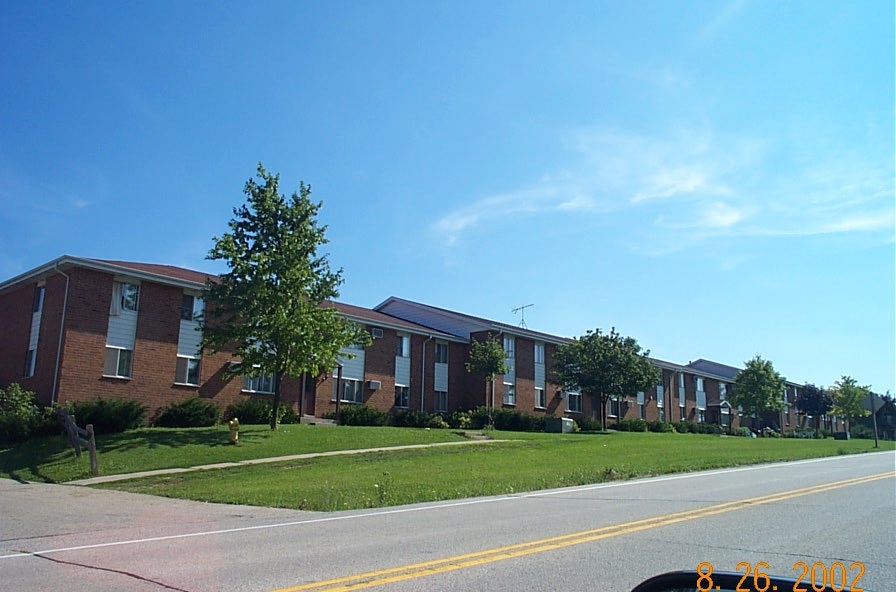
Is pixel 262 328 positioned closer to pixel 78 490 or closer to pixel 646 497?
pixel 78 490

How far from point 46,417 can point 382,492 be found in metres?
17.4

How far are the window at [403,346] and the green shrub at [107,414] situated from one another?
57.2 ft

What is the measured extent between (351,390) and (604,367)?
15.7 meters

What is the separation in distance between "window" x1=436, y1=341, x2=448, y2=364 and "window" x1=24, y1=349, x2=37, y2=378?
22.3m

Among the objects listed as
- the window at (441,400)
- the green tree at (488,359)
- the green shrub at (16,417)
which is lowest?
the green shrub at (16,417)

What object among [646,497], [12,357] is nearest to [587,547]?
[646,497]

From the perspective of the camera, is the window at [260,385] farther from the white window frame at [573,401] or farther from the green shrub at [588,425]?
the white window frame at [573,401]

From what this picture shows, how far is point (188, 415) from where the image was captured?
3098cm

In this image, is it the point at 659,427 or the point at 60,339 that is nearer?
the point at 60,339

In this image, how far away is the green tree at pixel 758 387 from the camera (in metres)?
61.0

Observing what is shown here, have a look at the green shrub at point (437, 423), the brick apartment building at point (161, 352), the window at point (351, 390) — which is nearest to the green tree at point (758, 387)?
the brick apartment building at point (161, 352)

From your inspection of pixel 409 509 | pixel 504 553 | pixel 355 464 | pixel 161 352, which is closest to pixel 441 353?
pixel 161 352

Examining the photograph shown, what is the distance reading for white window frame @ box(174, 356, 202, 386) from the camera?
106 feet

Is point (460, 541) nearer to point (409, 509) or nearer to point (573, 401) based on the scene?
point (409, 509)
